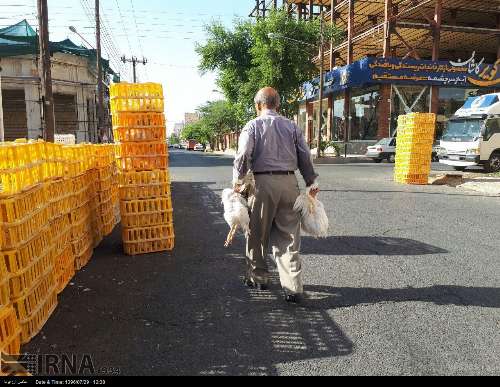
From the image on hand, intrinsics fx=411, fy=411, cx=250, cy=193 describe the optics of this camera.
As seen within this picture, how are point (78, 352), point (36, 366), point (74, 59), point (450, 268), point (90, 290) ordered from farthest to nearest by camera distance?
point (74, 59), point (450, 268), point (90, 290), point (78, 352), point (36, 366)

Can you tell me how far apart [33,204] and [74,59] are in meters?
29.5

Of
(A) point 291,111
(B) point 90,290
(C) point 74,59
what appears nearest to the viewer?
(B) point 90,290

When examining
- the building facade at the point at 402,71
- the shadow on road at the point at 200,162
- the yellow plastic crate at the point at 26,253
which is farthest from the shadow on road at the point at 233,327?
the building facade at the point at 402,71

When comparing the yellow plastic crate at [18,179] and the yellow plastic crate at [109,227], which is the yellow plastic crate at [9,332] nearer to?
the yellow plastic crate at [18,179]

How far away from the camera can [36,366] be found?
2980 millimetres

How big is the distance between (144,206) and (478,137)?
16.5m

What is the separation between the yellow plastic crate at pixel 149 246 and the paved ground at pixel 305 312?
20cm

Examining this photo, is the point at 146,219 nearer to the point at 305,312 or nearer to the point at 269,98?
the point at 269,98

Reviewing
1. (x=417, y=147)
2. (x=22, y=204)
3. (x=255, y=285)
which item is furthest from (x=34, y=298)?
(x=417, y=147)

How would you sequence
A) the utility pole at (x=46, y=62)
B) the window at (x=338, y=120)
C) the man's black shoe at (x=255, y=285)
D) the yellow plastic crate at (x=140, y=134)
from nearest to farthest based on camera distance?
1. the man's black shoe at (x=255, y=285)
2. the yellow plastic crate at (x=140, y=134)
3. the utility pole at (x=46, y=62)
4. the window at (x=338, y=120)

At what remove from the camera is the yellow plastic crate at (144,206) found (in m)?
5.79

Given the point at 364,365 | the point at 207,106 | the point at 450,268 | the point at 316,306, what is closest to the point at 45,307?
the point at 316,306

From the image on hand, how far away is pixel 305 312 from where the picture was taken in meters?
3.93

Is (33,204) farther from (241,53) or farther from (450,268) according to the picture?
(241,53)
